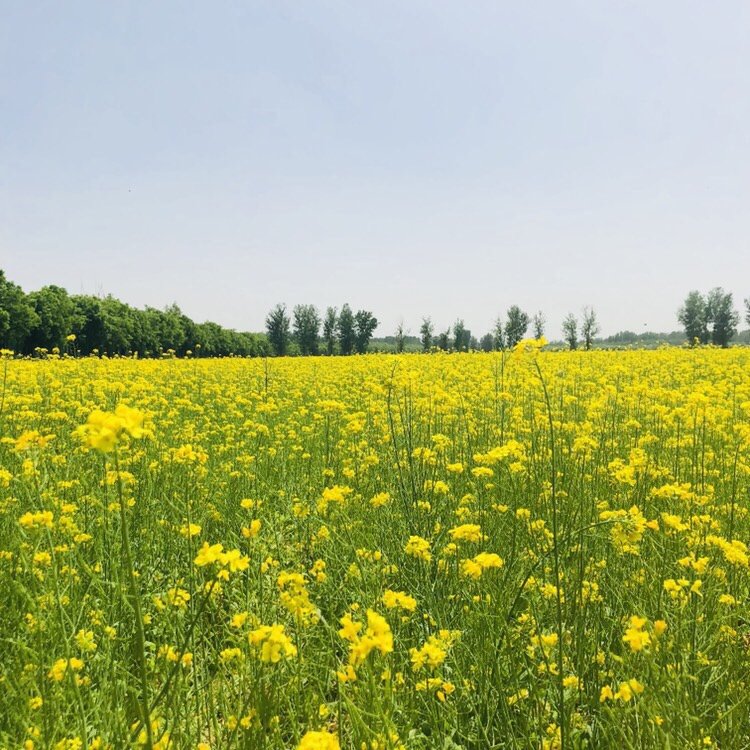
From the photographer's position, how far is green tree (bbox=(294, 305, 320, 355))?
75.3 m

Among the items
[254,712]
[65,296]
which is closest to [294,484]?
[254,712]

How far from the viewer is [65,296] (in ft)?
116

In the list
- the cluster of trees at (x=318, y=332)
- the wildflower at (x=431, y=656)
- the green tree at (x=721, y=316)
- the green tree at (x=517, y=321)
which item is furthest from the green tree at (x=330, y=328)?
the wildflower at (x=431, y=656)

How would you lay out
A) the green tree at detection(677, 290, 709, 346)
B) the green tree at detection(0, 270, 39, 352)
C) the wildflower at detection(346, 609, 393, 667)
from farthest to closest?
the green tree at detection(677, 290, 709, 346), the green tree at detection(0, 270, 39, 352), the wildflower at detection(346, 609, 393, 667)

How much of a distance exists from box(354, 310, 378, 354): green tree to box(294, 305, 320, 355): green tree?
8.49 m

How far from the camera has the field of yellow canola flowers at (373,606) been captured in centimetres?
159

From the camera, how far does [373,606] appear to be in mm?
2432

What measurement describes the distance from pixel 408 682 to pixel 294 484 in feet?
9.03

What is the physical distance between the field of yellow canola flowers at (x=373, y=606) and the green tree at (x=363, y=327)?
62558 millimetres

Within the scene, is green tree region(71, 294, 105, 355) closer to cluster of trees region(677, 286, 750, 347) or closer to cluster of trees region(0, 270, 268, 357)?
cluster of trees region(0, 270, 268, 357)

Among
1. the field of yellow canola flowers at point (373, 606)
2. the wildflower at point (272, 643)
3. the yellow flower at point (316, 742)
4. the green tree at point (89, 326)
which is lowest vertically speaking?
the field of yellow canola flowers at point (373, 606)

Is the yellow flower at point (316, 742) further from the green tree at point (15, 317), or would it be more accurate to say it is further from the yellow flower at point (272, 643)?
the green tree at point (15, 317)

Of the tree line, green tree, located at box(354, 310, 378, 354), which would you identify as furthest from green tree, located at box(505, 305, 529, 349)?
green tree, located at box(354, 310, 378, 354)

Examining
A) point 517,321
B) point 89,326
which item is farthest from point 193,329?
point 517,321
